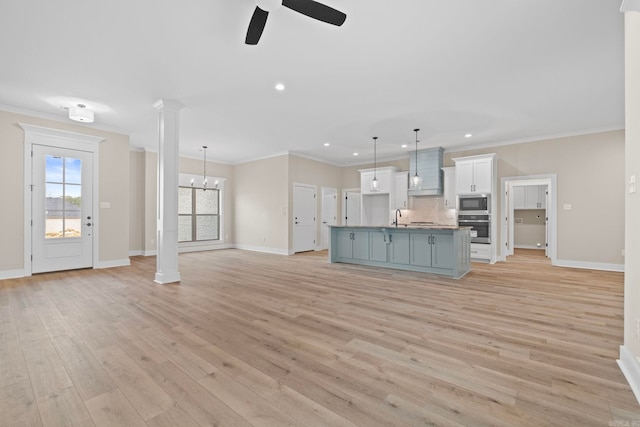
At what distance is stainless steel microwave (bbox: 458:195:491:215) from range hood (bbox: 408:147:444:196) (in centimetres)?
65

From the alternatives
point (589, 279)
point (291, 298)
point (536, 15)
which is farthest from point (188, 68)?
point (589, 279)

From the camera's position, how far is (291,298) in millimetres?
3793

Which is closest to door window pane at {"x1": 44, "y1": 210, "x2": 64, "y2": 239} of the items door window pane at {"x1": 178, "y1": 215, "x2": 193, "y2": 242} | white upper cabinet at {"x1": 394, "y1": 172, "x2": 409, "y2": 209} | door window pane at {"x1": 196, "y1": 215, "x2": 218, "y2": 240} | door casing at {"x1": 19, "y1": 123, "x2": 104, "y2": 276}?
door casing at {"x1": 19, "y1": 123, "x2": 104, "y2": 276}

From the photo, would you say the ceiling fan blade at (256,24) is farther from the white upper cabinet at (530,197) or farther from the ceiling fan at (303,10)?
the white upper cabinet at (530,197)

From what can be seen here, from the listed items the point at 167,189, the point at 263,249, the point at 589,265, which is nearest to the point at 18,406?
the point at 167,189

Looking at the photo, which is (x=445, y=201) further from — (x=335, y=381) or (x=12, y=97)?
(x=12, y=97)

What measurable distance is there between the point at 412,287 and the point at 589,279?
3.29m

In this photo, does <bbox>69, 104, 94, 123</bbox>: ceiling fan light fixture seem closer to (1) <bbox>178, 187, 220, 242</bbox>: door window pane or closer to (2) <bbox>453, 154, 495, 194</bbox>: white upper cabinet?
(1) <bbox>178, 187, 220, 242</bbox>: door window pane

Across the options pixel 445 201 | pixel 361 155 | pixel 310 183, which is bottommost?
pixel 445 201

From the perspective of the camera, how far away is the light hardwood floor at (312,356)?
160 cm

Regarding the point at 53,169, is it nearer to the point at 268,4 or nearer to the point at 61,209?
the point at 61,209

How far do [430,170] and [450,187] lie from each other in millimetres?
687

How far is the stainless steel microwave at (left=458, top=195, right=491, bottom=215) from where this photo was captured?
22.2 feet

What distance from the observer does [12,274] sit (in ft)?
16.0
